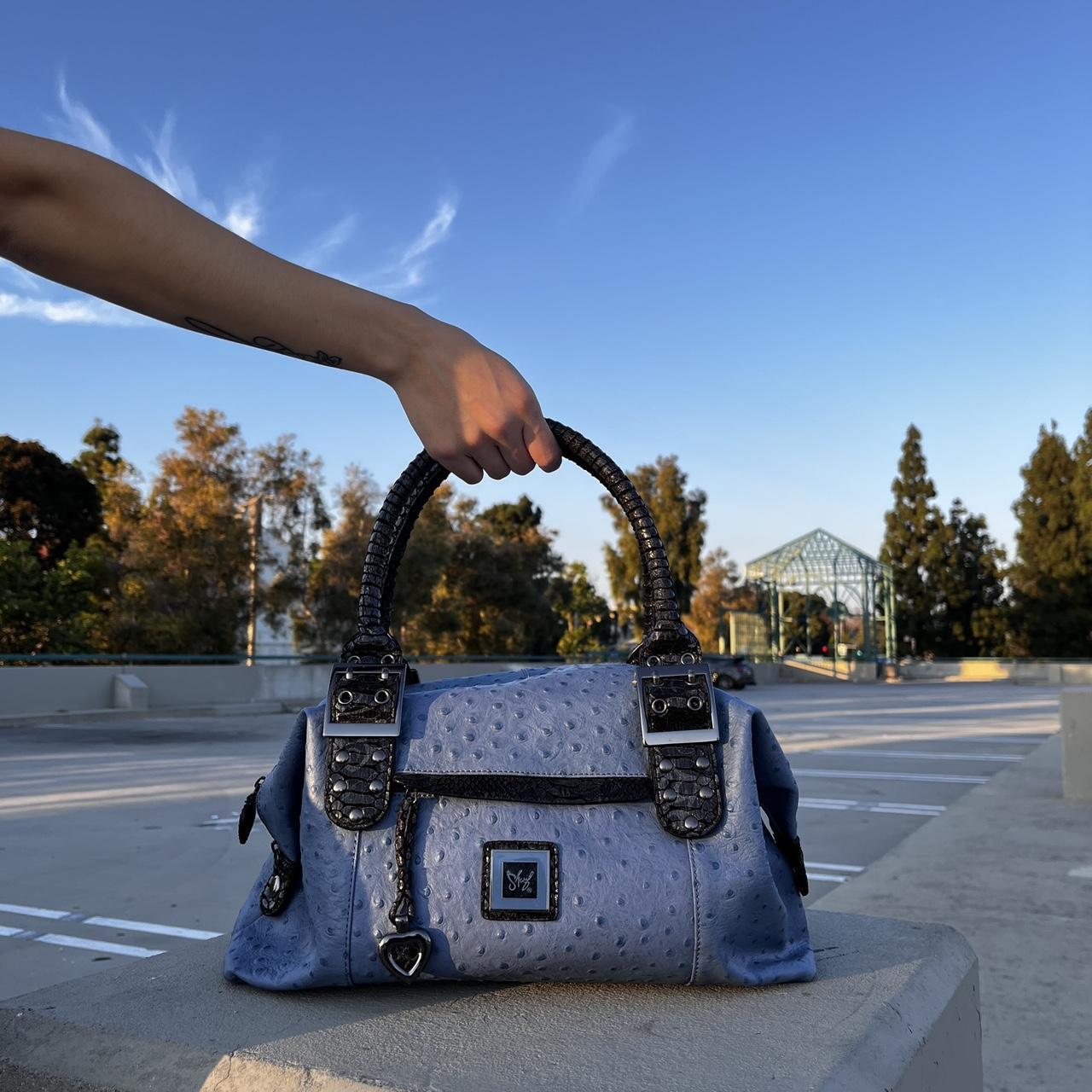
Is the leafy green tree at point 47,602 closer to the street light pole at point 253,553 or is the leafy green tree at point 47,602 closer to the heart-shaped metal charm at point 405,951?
the street light pole at point 253,553

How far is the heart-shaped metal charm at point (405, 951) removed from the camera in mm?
1273

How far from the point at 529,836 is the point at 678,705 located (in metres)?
0.27

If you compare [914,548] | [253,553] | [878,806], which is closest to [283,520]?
[253,553]

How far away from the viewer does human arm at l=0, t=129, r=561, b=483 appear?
0.94 meters

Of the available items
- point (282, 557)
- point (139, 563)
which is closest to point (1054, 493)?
point (282, 557)

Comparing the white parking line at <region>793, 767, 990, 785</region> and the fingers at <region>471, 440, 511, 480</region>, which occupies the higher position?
the fingers at <region>471, 440, 511, 480</region>

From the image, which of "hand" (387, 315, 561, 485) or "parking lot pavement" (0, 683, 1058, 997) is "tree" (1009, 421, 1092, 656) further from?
"hand" (387, 315, 561, 485)

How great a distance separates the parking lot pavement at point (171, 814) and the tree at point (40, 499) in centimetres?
2058

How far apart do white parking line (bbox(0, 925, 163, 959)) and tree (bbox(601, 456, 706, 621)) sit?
41.3 meters

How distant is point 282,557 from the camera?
22766 mm

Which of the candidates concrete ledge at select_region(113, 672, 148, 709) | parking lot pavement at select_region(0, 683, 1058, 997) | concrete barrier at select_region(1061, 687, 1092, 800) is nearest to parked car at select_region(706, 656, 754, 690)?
parking lot pavement at select_region(0, 683, 1058, 997)

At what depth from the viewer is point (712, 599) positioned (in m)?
49.2

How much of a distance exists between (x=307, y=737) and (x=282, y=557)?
22139 mm

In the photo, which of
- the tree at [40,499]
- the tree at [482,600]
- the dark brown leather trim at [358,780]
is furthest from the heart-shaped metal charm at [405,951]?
the tree at [40,499]
